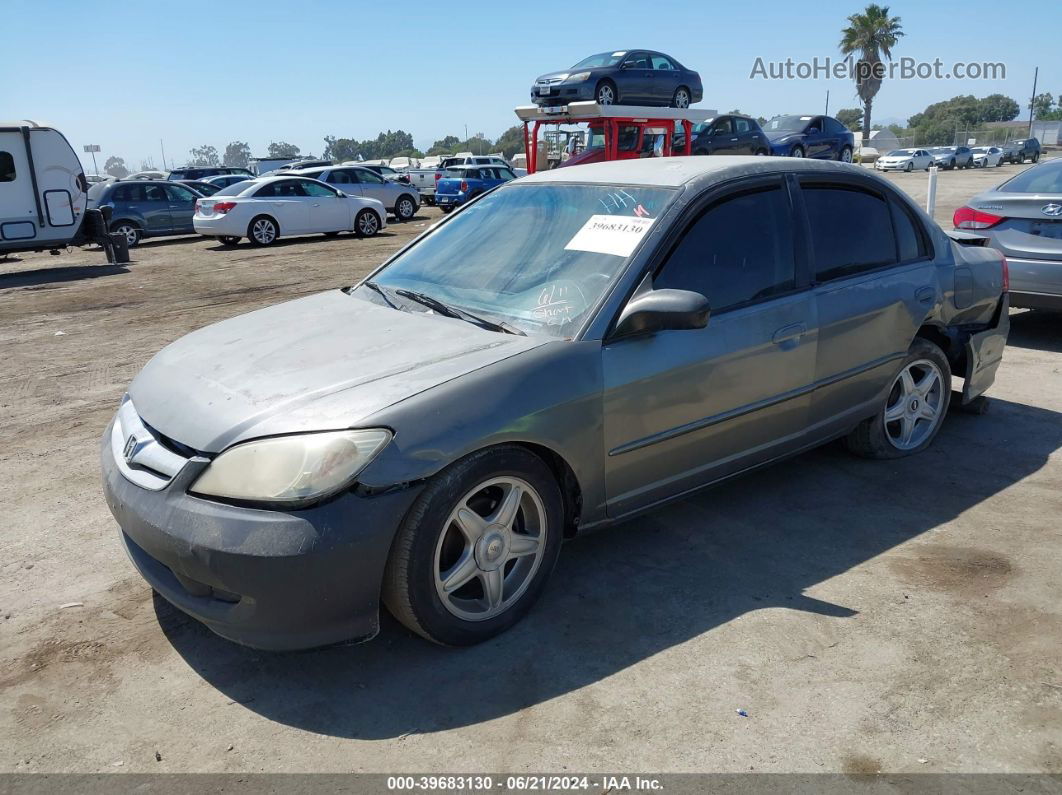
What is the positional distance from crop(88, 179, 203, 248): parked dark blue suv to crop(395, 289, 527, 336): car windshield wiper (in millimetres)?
17453

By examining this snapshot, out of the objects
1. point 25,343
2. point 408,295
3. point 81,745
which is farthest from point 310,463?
point 25,343

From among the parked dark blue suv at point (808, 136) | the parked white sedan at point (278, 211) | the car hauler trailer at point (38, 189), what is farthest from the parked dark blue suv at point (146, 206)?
the parked dark blue suv at point (808, 136)

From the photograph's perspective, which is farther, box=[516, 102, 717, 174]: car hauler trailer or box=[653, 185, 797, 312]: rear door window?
box=[516, 102, 717, 174]: car hauler trailer

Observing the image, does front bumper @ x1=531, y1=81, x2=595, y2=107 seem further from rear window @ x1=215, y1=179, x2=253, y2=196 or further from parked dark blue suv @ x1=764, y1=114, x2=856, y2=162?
parked dark blue suv @ x1=764, y1=114, x2=856, y2=162

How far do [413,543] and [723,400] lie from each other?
1.58 meters

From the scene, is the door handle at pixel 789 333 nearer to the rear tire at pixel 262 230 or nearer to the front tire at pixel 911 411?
the front tire at pixel 911 411

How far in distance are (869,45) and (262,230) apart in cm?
6166

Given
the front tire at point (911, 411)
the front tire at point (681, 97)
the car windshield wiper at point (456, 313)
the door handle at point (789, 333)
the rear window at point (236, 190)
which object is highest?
the front tire at point (681, 97)

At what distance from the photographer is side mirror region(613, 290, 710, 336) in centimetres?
330

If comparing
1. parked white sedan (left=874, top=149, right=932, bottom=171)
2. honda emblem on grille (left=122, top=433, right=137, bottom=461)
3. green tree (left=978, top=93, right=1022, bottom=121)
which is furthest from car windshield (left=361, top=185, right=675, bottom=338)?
green tree (left=978, top=93, right=1022, bottom=121)

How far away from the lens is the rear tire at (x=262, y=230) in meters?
18.0

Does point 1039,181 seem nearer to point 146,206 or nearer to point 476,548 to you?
point 476,548

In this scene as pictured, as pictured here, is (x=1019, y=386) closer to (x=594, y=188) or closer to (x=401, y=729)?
(x=594, y=188)

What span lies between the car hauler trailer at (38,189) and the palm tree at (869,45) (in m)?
60.6
